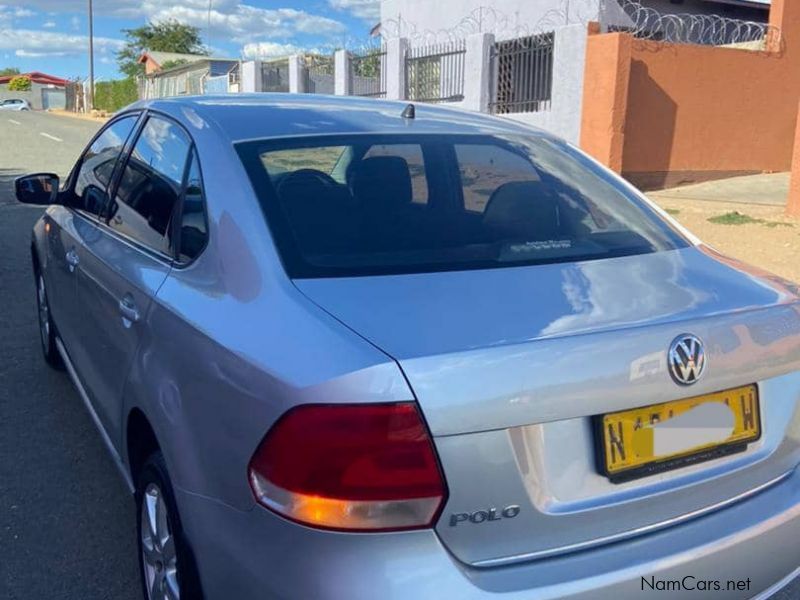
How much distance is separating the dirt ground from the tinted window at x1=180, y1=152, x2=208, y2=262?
19.2 ft

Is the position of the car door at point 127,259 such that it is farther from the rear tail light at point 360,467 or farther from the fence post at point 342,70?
the fence post at point 342,70

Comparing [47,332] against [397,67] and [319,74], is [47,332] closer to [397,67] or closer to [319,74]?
[397,67]

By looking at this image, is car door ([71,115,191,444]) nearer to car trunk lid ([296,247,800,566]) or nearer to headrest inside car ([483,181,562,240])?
car trunk lid ([296,247,800,566])

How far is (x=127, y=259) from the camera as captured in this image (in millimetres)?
2979

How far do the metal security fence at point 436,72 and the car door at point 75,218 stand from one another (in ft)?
42.1

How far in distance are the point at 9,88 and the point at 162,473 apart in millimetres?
101965


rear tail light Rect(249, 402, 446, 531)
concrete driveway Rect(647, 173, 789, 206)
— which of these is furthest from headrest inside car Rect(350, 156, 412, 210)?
concrete driveway Rect(647, 173, 789, 206)

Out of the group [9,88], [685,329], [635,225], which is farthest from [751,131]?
[9,88]

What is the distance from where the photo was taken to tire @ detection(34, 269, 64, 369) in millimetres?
4938

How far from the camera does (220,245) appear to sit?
236 cm

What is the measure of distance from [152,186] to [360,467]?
1.74 meters

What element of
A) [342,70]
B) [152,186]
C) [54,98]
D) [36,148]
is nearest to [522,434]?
[152,186]

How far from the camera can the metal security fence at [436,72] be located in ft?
54.3

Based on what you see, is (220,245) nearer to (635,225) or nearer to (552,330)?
(552,330)
